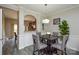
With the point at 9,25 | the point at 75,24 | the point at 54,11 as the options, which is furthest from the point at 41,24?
the point at 75,24

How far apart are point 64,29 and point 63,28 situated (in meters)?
0.05

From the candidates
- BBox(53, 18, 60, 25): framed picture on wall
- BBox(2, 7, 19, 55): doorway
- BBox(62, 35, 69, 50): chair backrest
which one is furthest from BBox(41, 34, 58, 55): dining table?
BBox(2, 7, 19, 55): doorway

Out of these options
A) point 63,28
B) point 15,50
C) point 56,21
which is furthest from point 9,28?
point 63,28

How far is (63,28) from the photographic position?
2219 mm

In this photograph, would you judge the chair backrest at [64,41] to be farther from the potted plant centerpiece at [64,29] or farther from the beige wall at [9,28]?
the beige wall at [9,28]

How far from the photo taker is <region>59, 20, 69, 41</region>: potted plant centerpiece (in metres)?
2.21

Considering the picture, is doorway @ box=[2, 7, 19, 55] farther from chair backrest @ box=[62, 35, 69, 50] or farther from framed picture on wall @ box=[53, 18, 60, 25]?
chair backrest @ box=[62, 35, 69, 50]

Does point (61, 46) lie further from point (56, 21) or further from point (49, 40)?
point (56, 21)

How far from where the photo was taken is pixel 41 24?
226 cm

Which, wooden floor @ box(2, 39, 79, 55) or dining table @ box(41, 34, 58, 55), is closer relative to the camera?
wooden floor @ box(2, 39, 79, 55)
